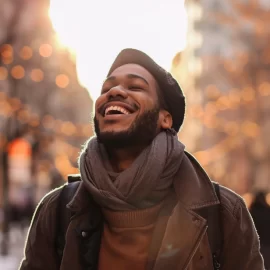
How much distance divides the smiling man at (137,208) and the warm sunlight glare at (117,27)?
13.8ft

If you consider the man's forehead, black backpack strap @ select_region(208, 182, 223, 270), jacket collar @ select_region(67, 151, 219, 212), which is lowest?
black backpack strap @ select_region(208, 182, 223, 270)

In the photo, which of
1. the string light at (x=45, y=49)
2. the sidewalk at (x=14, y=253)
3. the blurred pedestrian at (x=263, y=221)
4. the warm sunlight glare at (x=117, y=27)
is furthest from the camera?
the string light at (x=45, y=49)

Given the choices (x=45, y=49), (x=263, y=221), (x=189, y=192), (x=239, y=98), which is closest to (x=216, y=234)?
(x=189, y=192)

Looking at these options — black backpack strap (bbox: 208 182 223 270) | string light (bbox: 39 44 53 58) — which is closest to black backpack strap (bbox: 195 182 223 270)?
black backpack strap (bbox: 208 182 223 270)

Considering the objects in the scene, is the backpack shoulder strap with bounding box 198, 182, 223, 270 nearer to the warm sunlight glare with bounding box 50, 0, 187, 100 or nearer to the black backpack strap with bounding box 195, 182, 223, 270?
the black backpack strap with bounding box 195, 182, 223, 270

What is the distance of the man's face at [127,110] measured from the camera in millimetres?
3049

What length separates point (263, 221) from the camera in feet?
19.9

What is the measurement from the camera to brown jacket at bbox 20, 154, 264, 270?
9.43 ft

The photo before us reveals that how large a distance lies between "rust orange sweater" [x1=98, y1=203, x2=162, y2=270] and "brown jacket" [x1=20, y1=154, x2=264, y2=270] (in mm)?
95

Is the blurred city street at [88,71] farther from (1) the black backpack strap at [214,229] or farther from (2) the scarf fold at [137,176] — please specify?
(1) the black backpack strap at [214,229]

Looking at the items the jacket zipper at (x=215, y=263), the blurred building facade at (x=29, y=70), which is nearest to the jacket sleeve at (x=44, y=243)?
the jacket zipper at (x=215, y=263)

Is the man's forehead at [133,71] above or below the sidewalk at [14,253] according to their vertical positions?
above

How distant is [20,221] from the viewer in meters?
19.6

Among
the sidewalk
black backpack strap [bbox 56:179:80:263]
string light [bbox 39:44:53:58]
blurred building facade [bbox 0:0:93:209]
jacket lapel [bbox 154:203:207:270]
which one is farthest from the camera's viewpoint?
string light [bbox 39:44:53:58]
